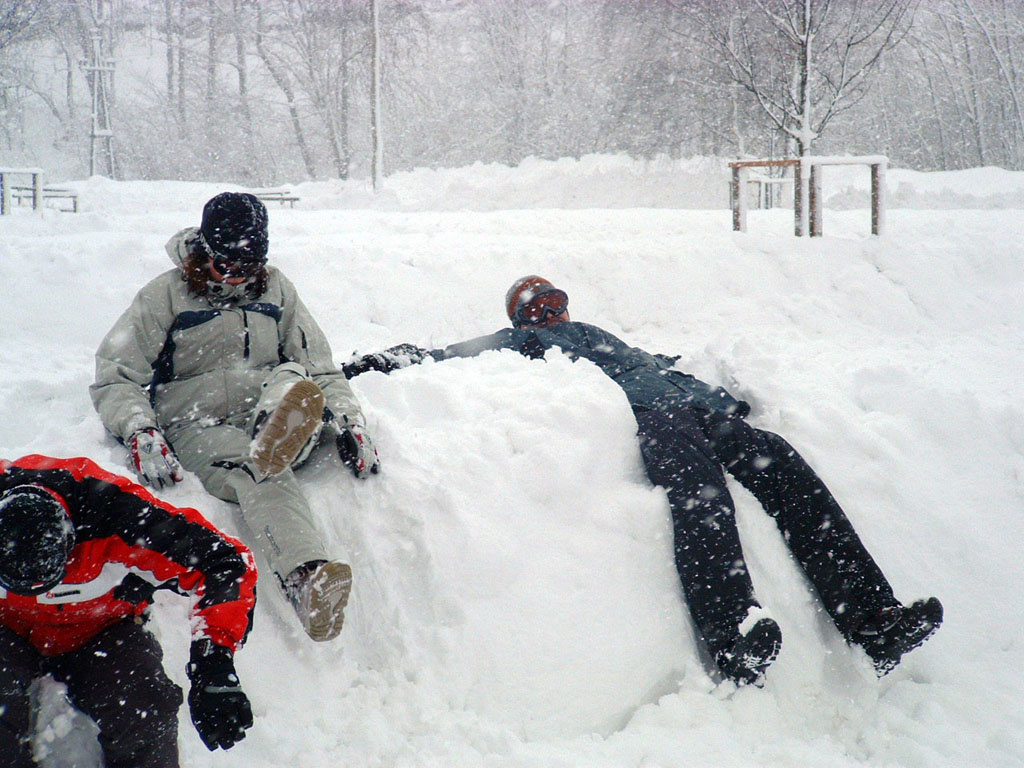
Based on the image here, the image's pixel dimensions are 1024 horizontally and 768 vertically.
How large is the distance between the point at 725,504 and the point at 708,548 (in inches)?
10.8

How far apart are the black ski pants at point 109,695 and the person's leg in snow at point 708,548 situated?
1.94 meters

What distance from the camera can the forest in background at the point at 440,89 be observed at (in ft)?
68.9

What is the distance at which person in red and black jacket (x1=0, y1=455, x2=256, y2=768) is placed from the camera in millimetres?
1891

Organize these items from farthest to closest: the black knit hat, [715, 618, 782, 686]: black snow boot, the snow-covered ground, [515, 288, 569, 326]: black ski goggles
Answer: [515, 288, 569, 326]: black ski goggles, [715, 618, 782, 686]: black snow boot, the snow-covered ground, the black knit hat

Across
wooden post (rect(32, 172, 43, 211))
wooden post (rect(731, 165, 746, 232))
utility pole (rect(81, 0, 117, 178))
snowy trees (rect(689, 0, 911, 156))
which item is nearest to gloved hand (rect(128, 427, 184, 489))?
wooden post (rect(731, 165, 746, 232))

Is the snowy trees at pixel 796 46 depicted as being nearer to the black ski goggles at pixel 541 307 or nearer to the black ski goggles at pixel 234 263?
the black ski goggles at pixel 541 307

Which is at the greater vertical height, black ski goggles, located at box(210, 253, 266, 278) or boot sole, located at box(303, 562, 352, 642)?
black ski goggles, located at box(210, 253, 266, 278)

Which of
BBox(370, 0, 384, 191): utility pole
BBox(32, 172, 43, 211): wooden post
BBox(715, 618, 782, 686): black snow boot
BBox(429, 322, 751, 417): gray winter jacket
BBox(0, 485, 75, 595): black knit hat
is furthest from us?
BBox(370, 0, 384, 191): utility pole

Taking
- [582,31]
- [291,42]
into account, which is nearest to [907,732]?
[291,42]

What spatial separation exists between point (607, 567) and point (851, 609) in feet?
3.42

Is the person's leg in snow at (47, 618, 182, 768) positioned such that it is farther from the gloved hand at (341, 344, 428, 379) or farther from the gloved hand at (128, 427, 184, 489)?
the gloved hand at (341, 344, 428, 379)

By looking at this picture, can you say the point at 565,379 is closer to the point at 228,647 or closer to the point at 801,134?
the point at 228,647

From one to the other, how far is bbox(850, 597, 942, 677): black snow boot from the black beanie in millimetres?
3055

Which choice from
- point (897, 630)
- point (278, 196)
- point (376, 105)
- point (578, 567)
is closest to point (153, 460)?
point (578, 567)
